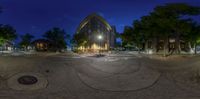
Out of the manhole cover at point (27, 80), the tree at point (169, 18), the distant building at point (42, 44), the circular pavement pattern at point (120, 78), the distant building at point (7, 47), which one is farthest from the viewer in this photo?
the distant building at point (7, 47)

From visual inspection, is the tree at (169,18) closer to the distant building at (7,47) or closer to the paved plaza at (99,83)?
the paved plaza at (99,83)

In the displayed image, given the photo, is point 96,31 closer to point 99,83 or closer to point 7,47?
point 7,47

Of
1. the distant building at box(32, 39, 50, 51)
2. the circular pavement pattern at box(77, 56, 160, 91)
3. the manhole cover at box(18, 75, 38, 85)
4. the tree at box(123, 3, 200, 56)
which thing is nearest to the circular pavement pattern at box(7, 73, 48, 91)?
the manhole cover at box(18, 75, 38, 85)

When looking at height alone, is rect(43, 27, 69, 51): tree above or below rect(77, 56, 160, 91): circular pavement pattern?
above

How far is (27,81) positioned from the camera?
13.3 meters

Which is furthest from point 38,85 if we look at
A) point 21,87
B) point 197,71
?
point 197,71

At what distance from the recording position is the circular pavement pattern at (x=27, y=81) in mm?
12305

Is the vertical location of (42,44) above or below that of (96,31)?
below

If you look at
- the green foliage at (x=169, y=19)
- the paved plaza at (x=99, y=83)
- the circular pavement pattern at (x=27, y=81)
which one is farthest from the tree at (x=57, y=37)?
the circular pavement pattern at (x=27, y=81)

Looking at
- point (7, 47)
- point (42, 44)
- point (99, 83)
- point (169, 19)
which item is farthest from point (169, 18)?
point (7, 47)

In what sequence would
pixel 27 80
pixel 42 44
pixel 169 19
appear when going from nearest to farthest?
1. pixel 27 80
2. pixel 169 19
3. pixel 42 44

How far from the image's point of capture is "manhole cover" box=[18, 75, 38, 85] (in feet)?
42.8

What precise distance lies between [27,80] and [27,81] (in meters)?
0.19

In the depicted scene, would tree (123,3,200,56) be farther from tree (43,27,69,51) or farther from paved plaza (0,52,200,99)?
tree (43,27,69,51)
